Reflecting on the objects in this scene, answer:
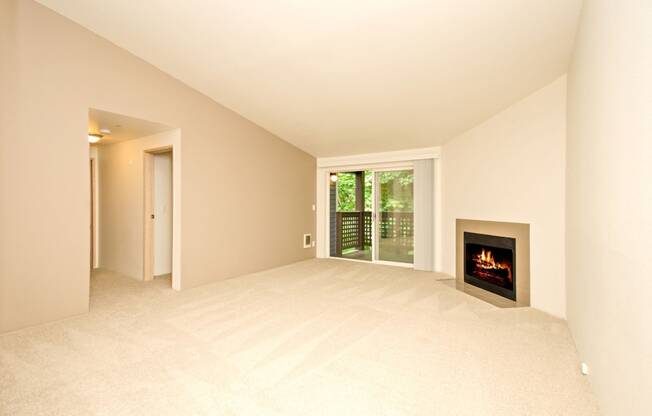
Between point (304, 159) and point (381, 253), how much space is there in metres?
2.46

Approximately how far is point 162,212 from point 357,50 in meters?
3.90

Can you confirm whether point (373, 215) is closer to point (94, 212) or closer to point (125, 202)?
point (125, 202)

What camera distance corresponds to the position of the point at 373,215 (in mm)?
6070

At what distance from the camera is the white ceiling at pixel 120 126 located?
357 centimetres

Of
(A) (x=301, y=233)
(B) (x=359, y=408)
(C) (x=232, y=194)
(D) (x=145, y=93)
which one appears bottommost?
(B) (x=359, y=408)

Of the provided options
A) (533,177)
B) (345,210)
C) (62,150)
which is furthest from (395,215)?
(62,150)

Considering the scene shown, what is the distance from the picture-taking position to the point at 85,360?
2.25m

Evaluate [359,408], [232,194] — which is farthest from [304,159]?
[359,408]

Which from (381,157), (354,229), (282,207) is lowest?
(354,229)

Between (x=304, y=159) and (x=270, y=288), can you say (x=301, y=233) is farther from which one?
(x=270, y=288)

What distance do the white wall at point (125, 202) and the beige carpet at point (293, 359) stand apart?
1.15 m

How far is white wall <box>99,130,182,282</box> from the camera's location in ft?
14.3

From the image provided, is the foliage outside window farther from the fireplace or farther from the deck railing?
the fireplace

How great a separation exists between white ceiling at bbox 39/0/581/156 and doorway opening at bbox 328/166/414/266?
1626 mm
